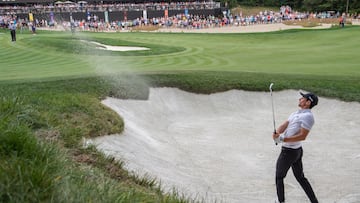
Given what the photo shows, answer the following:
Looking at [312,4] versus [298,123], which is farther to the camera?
[312,4]

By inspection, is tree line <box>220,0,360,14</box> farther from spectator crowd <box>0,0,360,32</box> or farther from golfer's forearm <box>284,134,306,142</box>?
golfer's forearm <box>284,134,306,142</box>

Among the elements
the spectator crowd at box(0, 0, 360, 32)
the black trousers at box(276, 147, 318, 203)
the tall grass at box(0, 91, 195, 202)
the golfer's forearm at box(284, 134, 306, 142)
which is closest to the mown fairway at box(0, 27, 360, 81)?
the black trousers at box(276, 147, 318, 203)

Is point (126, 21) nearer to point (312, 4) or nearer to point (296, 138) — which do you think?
point (312, 4)

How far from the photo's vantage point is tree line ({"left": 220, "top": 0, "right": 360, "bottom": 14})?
232ft

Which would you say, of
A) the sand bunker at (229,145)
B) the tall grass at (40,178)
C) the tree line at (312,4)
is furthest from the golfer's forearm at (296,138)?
the tree line at (312,4)

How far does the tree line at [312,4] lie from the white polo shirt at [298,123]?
62279 mm

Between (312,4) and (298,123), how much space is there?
75564mm

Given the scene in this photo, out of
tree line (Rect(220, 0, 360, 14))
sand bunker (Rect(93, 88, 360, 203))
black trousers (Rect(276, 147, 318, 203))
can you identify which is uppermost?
tree line (Rect(220, 0, 360, 14))

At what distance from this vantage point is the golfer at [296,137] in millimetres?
7262

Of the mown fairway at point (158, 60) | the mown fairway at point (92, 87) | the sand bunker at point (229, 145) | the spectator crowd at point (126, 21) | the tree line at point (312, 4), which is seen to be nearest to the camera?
the mown fairway at point (92, 87)

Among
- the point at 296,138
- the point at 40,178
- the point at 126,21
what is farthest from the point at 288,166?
the point at 126,21

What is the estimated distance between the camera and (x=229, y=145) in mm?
11758

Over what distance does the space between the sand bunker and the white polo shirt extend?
63.6 inches

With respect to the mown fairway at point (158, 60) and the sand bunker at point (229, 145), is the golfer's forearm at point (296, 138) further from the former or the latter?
the mown fairway at point (158, 60)
